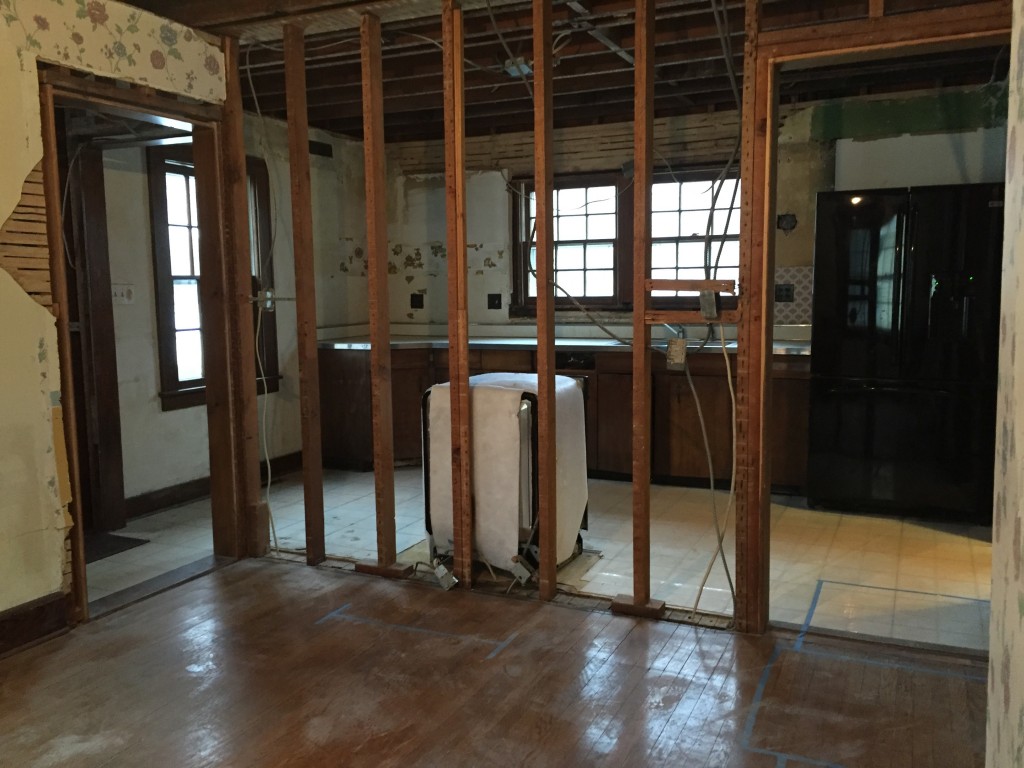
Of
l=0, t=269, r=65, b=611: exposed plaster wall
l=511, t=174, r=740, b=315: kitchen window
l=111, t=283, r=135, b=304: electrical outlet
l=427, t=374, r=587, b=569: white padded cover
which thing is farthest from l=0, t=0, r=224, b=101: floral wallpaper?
l=511, t=174, r=740, b=315: kitchen window

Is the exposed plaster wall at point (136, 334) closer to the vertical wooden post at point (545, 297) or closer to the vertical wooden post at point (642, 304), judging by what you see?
the vertical wooden post at point (545, 297)

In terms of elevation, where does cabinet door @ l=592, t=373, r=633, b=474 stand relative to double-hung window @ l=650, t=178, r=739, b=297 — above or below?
below

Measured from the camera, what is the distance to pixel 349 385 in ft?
19.1

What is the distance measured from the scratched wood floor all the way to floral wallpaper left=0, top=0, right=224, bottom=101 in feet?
7.02

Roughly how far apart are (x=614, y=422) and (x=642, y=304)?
2.43 metres

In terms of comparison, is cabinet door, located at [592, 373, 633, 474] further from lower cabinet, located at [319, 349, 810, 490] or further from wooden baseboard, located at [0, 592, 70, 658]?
wooden baseboard, located at [0, 592, 70, 658]

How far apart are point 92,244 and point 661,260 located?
3.72m

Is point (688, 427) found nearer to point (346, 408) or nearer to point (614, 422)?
point (614, 422)

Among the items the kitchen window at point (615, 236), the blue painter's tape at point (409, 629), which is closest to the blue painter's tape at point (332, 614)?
the blue painter's tape at point (409, 629)

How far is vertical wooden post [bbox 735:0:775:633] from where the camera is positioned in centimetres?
279

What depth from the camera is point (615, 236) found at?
598cm

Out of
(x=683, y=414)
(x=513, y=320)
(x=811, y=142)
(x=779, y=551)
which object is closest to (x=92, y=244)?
(x=513, y=320)

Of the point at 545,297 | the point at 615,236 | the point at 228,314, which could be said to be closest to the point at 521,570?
the point at 545,297

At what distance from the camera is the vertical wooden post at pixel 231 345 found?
12.1 ft
